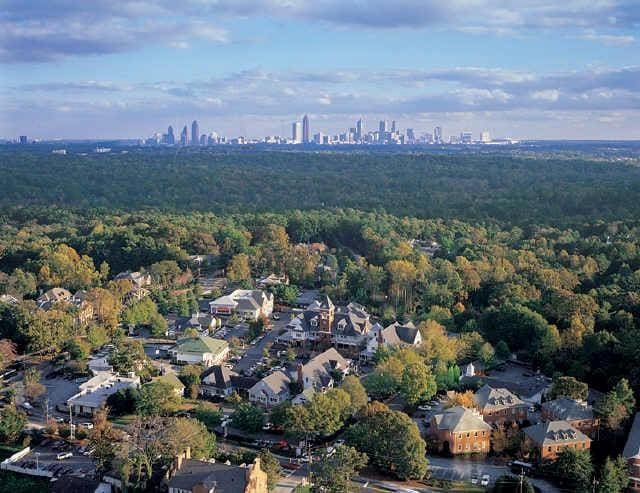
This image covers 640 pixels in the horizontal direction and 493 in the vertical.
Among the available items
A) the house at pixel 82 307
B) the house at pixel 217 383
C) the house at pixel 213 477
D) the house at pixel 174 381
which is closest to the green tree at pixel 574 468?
the house at pixel 213 477

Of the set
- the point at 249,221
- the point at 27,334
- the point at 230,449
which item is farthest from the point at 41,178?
the point at 230,449

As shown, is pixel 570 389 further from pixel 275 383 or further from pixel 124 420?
pixel 124 420

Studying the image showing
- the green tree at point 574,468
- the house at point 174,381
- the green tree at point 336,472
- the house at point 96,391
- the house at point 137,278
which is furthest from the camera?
the house at point 137,278

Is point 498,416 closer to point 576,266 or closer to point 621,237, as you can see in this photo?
point 576,266

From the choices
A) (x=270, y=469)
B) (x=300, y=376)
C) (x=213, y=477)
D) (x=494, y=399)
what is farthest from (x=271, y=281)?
(x=213, y=477)

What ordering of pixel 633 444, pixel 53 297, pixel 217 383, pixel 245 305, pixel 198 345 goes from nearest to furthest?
1. pixel 633 444
2. pixel 217 383
3. pixel 198 345
4. pixel 53 297
5. pixel 245 305

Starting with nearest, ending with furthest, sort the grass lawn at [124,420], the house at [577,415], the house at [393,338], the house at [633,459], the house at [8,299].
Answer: the house at [633,459]
the house at [577,415]
the grass lawn at [124,420]
the house at [393,338]
the house at [8,299]

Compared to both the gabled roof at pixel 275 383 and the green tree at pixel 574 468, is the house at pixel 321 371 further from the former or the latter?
the green tree at pixel 574 468
